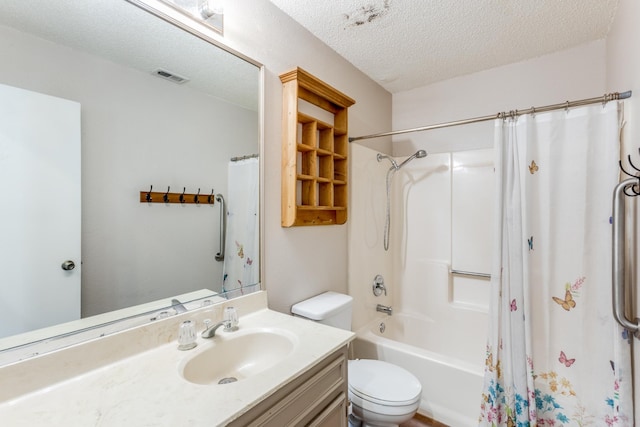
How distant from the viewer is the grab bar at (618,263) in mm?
1196

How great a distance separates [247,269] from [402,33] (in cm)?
167

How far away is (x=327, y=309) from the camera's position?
1.62m

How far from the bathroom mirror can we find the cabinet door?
63cm

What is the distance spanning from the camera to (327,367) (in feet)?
3.42

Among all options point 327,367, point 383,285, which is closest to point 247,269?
point 327,367

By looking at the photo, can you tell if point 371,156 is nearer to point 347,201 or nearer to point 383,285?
point 347,201

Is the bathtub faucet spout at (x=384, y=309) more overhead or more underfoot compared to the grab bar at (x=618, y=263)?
more underfoot

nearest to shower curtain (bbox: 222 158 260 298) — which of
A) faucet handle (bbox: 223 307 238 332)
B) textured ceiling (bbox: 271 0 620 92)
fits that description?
faucet handle (bbox: 223 307 238 332)

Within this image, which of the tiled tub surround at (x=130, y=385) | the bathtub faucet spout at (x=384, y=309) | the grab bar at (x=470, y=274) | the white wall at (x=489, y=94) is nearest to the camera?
the tiled tub surround at (x=130, y=385)

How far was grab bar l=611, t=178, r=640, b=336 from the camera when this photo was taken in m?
1.20

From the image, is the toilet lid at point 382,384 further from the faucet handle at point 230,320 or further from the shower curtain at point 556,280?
the faucet handle at point 230,320

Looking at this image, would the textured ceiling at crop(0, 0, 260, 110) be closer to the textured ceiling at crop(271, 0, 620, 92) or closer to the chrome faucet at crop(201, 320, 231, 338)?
the textured ceiling at crop(271, 0, 620, 92)

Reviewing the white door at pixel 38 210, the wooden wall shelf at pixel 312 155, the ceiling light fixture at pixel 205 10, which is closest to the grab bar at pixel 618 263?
→ the wooden wall shelf at pixel 312 155

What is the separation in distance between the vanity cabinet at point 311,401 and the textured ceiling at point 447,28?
171 centimetres
